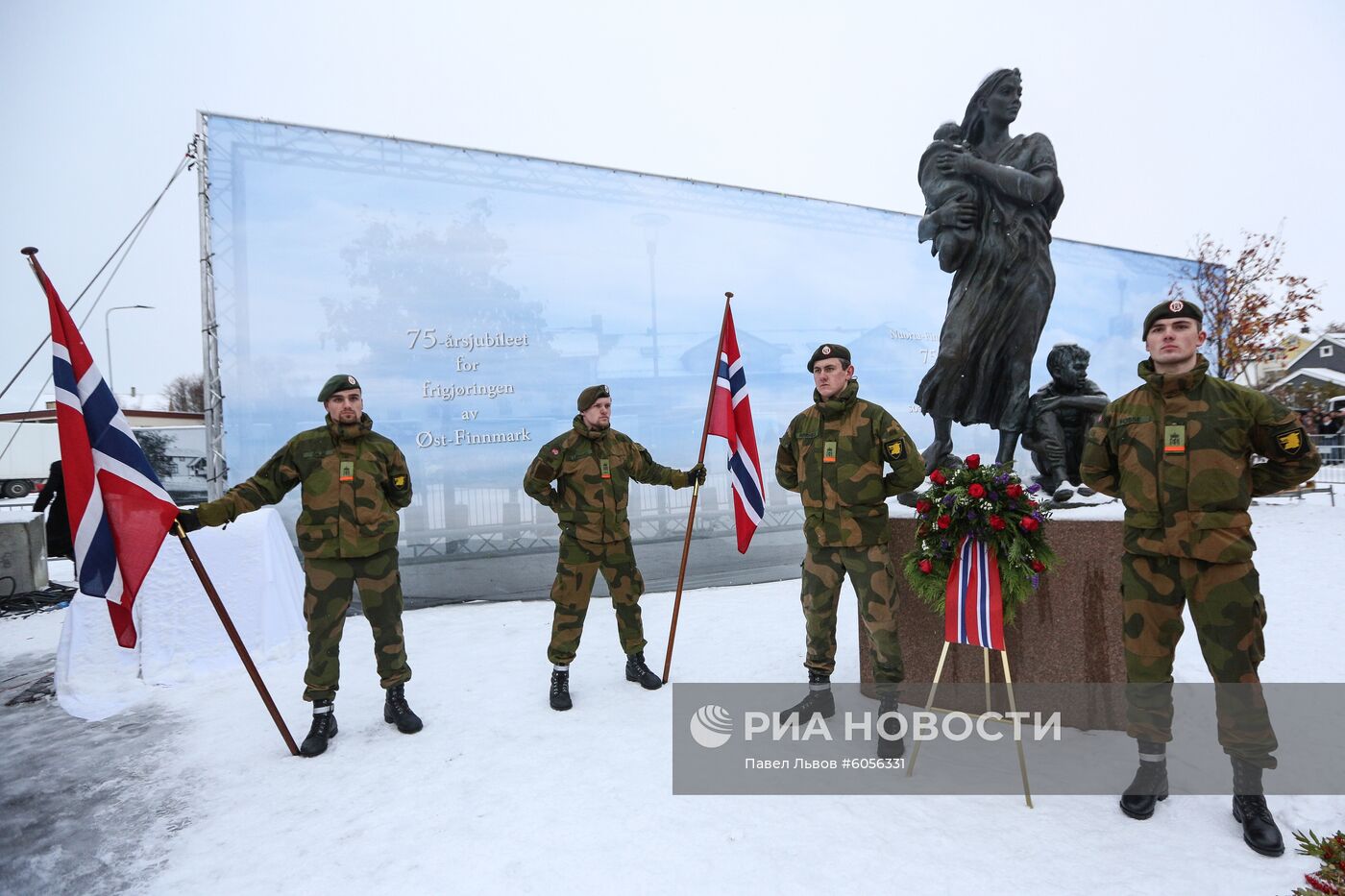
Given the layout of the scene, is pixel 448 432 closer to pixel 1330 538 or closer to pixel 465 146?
pixel 465 146

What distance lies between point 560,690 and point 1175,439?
3.36m

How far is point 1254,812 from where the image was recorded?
257 centimetres

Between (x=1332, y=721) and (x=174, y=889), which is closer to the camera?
(x=174, y=889)

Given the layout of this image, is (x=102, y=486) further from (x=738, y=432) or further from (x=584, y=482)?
(x=738, y=432)

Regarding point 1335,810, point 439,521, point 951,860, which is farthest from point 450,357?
point 1335,810

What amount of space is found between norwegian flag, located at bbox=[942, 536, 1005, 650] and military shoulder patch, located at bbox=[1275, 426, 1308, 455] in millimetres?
1075

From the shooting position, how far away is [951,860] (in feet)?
8.21

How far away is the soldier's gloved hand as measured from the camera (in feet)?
11.2

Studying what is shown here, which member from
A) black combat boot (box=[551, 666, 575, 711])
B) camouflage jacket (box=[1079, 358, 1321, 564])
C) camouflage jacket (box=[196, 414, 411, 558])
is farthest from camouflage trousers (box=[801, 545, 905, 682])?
camouflage jacket (box=[196, 414, 411, 558])

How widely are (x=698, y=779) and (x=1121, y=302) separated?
1141 centimetres

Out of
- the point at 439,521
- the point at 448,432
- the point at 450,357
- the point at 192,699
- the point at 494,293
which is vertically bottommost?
the point at 192,699

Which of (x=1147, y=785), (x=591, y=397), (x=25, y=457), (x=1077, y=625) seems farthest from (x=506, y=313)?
(x=25, y=457)

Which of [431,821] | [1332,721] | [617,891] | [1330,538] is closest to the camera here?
[617,891]

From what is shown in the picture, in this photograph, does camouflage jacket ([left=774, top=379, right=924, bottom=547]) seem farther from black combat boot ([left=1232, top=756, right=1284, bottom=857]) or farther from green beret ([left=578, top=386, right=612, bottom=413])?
black combat boot ([left=1232, top=756, right=1284, bottom=857])
